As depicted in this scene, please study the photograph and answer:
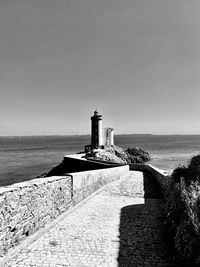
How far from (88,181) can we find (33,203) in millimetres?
4373

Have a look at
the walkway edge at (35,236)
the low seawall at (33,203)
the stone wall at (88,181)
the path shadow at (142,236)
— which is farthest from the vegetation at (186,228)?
the stone wall at (88,181)

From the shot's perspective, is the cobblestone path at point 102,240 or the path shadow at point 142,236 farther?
the path shadow at point 142,236

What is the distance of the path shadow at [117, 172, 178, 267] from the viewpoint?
4.78m

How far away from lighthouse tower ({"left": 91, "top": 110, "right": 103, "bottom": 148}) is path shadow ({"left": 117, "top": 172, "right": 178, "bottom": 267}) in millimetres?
28339

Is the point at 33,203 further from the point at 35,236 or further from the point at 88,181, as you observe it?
the point at 88,181

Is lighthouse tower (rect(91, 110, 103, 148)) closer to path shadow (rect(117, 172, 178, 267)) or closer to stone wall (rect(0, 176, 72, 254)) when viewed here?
path shadow (rect(117, 172, 178, 267))

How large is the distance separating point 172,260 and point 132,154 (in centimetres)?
4988

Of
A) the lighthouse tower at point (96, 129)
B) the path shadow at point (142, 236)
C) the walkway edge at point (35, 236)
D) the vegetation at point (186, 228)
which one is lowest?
the path shadow at point (142, 236)

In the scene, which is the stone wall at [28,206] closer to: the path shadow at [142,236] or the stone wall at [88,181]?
the stone wall at [88,181]

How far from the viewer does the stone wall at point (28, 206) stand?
15.8 feet

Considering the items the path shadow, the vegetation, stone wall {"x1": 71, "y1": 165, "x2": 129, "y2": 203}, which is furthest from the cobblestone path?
stone wall {"x1": 71, "y1": 165, "x2": 129, "y2": 203}

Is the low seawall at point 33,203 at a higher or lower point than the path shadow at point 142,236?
higher

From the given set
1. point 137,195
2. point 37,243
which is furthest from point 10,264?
point 137,195

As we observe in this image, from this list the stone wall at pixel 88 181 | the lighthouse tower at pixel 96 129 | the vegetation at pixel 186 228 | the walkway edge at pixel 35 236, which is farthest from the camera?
the lighthouse tower at pixel 96 129
